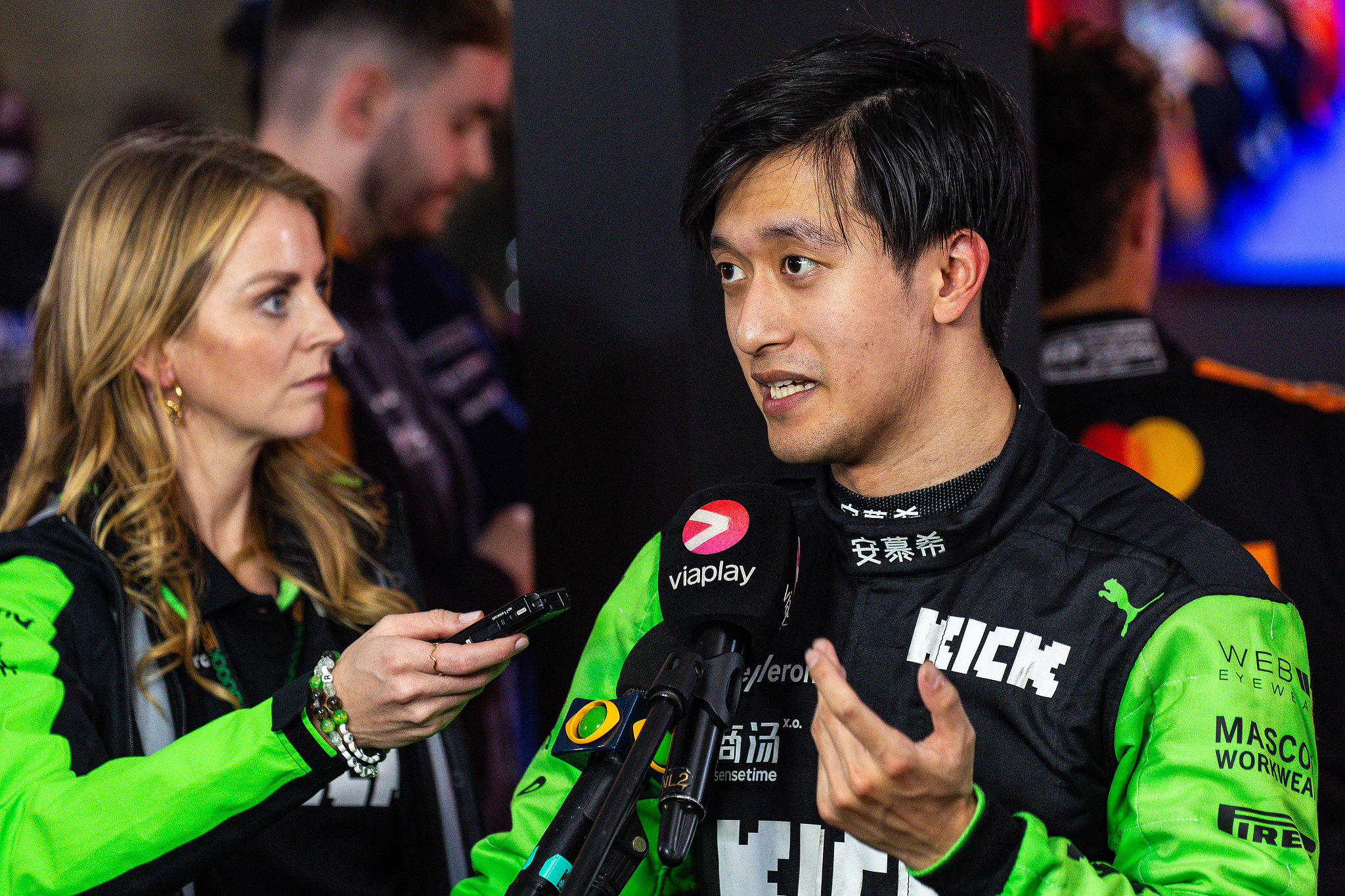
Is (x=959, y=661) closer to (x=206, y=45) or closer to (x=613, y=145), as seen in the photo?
(x=613, y=145)

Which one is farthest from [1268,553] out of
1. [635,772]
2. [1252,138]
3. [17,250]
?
[17,250]

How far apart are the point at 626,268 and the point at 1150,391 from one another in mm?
1093

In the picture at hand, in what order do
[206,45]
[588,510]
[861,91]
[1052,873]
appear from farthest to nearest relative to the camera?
[206,45] → [588,510] → [861,91] → [1052,873]

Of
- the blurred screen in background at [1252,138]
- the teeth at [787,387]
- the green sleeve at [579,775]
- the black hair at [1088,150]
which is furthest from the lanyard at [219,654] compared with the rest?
the blurred screen in background at [1252,138]

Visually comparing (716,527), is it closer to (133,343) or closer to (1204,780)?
(1204,780)

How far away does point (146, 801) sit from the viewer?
128 centimetres

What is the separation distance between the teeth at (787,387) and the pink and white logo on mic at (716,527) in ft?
0.43

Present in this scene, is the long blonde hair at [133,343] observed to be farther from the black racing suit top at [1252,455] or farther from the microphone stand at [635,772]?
the black racing suit top at [1252,455]

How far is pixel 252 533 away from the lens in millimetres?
1817

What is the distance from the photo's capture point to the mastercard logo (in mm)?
2182

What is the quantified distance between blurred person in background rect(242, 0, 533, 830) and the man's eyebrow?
5.43ft

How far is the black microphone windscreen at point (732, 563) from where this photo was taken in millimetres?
1025

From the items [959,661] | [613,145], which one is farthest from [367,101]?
[959,661]

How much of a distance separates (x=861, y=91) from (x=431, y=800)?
1.10 m
